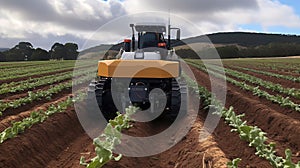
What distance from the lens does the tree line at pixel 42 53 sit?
7588cm

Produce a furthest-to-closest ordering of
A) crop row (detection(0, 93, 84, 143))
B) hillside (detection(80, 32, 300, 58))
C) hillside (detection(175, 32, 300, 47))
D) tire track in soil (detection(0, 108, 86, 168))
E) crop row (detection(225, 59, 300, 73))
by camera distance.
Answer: hillside (detection(175, 32, 300, 47)) → hillside (detection(80, 32, 300, 58)) → crop row (detection(225, 59, 300, 73)) → crop row (detection(0, 93, 84, 143)) → tire track in soil (detection(0, 108, 86, 168))

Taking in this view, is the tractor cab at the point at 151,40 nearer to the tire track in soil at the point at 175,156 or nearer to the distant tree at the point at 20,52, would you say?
the tire track in soil at the point at 175,156

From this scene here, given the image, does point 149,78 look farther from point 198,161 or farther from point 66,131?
point 198,161

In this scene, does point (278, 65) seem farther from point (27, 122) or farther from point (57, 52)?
point (57, 52)

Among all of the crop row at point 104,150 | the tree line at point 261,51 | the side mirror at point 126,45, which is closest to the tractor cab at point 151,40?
the side mirror at point 126,45

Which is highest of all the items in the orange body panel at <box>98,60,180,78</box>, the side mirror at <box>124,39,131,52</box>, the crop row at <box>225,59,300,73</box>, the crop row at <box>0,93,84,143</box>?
the side mirror at <box>124,39,131,52</box>

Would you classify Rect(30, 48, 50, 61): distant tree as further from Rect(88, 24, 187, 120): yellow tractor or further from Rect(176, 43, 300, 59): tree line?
Rect(88, 24, 187, 120): yellow tractor

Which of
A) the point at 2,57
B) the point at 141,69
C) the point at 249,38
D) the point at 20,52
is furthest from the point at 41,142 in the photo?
the point at 249,38

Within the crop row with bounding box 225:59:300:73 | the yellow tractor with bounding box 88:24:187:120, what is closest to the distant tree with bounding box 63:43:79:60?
the crop row with bounding box 225:59:300:73

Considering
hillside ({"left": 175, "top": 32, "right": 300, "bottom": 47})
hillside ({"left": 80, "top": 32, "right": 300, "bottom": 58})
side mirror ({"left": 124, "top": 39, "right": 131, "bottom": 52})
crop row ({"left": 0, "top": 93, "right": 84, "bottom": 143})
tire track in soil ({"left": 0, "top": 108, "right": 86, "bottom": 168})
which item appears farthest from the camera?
hillside ({"left": 175, "top": 32, "right": 300, "bottom": 47})

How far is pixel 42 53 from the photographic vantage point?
76.8 m

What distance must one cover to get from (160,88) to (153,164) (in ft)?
10.7

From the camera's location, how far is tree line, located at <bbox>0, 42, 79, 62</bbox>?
7588cm

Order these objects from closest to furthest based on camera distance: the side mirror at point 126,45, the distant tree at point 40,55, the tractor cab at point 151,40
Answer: the tractor cab at point 151,40 → the side mirror at point 126,45 → the distant tree at point 40,55
